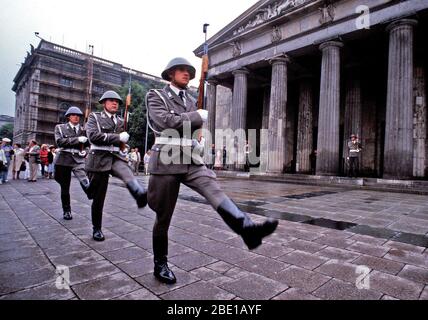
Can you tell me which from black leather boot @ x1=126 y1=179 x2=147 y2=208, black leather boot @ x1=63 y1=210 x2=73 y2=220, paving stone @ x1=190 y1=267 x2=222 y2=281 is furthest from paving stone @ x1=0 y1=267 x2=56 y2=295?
black leather boot @ x1=63 y1=210 x2=73 y2=220

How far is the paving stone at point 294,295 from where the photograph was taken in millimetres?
2127

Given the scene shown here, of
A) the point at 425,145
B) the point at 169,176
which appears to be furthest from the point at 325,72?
the point at 169,176

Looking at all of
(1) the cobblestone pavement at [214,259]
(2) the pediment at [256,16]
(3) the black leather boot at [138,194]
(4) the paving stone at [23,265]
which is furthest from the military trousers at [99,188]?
(2) the pediment at [256,16]

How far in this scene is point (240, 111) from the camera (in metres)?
19.0

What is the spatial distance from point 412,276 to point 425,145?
1603 centimetres

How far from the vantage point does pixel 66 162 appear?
5.04 metres

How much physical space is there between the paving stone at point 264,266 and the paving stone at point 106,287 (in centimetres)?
111

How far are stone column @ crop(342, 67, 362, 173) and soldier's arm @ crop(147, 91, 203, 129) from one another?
16807 millimetres

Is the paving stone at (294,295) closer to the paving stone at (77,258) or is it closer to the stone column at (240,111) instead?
the paving stone at (77,258)

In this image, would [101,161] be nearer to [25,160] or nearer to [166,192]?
[166,192]

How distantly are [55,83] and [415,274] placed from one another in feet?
189

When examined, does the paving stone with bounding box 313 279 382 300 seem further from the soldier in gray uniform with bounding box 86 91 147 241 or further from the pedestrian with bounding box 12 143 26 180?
the pedestrian with bounding box 12 143 26 180

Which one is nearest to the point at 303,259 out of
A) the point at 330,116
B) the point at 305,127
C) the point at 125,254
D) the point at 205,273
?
the point at 205,273

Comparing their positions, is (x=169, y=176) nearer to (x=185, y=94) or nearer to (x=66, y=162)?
(x=185, y=94)
